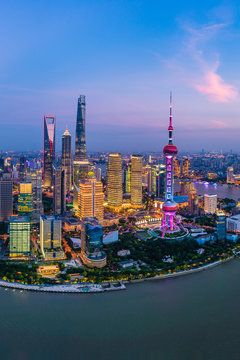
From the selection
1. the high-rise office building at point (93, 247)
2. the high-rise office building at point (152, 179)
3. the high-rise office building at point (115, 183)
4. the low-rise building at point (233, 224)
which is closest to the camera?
the high-rise office building at point (93, 247)

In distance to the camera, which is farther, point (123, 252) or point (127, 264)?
point (123, 252)

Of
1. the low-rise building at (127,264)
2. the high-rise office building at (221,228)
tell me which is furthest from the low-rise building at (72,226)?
the high-rise office building at (221,228)

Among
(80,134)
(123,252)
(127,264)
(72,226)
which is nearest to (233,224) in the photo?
(123,252)

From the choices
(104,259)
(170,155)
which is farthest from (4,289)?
(170,155)

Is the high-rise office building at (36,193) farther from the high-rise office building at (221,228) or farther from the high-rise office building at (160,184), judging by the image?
the high-rise office building at (160,184)

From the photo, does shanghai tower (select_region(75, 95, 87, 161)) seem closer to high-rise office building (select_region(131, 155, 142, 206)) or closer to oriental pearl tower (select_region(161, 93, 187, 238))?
high-rise office building (select_region(131, 155, 142, 206))

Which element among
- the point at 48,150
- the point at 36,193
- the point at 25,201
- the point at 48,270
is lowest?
the point at 48,270

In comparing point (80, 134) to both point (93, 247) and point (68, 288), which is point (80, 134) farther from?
point (68, 288)
